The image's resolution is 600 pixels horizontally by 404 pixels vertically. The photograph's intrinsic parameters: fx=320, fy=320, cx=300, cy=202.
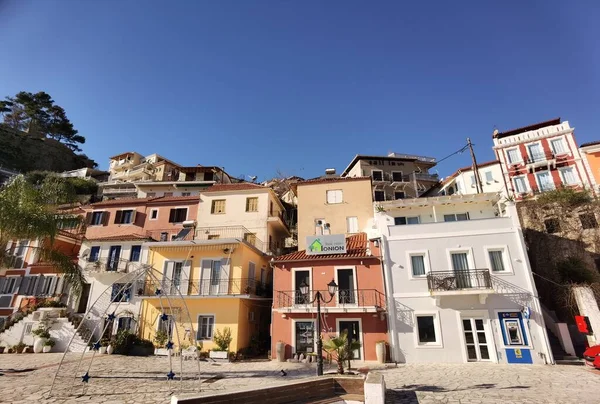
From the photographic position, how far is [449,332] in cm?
1805

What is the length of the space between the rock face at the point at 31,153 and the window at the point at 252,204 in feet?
199

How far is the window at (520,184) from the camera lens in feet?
110

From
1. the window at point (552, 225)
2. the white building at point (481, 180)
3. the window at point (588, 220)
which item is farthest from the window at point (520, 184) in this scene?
the window at point (588, 220)

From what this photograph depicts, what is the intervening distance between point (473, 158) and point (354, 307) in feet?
66.5

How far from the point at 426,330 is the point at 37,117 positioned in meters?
87.7

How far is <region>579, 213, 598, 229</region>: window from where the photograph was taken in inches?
968

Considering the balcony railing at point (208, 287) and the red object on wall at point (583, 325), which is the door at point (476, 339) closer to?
the red object on wall at point (583, 325)

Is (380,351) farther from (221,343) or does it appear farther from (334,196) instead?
(334,196)

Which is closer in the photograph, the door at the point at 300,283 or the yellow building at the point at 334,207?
the door at the point at 300,283

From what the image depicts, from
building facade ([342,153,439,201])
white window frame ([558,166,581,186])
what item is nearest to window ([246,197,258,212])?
building facade ([342,153,439,201])

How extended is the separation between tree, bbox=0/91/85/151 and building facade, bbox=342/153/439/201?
68609 mm

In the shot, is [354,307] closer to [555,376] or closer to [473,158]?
[555,376]

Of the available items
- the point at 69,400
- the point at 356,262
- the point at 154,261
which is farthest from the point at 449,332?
the point at 154,261

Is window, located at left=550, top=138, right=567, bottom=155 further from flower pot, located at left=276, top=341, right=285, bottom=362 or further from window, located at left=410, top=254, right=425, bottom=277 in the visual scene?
flower pot, located at left=276, top=341, right=285, bottom=362
